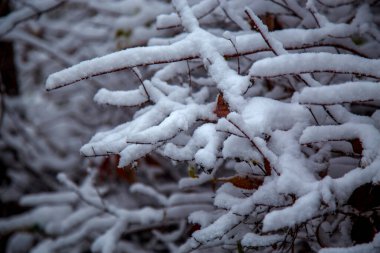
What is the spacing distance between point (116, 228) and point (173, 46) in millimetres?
1184

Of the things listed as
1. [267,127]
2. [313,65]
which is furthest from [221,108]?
[313,65]

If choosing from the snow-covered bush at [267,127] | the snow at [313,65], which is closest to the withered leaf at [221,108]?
the snow-covered bush at [267,127]

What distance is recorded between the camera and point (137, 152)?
957 mm

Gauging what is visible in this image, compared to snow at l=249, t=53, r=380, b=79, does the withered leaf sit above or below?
below

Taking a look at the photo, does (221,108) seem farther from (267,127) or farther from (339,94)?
(339,94)

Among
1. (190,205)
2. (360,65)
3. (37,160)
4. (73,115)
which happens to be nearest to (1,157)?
(37,160)

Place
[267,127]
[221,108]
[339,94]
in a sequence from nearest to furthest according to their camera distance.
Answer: [339,94]
[267,127]
[221,108]

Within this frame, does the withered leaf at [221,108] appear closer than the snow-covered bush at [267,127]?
No

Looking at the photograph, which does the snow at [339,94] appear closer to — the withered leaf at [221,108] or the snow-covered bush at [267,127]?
the snow-covered bush at [267,127]

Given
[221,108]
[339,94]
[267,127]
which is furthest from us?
[221,108]

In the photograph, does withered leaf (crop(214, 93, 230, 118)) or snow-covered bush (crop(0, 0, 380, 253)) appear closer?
snow-covered bush (crop(0, 0, 380, 253))

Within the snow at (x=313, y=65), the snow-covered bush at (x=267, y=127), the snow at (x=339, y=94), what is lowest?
the snow-covered bush at (x=267, y=127)

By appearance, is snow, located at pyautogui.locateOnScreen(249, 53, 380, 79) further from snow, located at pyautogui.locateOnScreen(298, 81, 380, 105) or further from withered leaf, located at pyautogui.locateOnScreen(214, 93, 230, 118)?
withered leaf, located at pyautogui.locateOnScreen(214, 93, 230, 118)

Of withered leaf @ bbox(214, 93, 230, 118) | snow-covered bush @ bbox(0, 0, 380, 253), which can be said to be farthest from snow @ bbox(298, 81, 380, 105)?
withered leaf @ bbox(214, 93, 230, 118)
